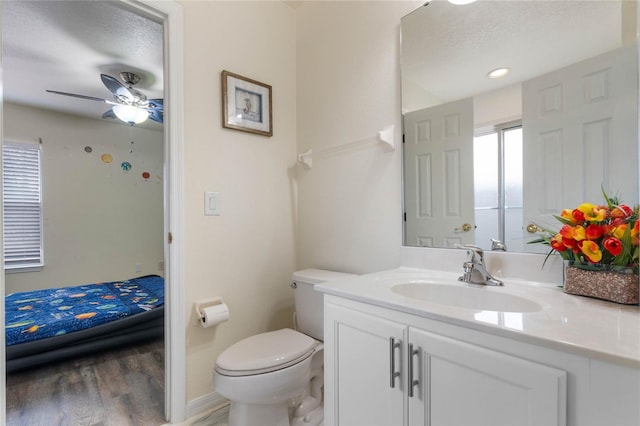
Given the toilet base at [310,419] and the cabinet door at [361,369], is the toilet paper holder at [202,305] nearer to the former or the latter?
the toilet base at [310,419]

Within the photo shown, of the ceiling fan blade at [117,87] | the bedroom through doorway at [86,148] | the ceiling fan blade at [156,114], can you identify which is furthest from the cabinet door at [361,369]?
the ceiling fan blade at [156,114]

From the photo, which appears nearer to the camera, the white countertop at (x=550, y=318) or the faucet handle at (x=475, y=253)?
the white countertop at (x=550, y=318)

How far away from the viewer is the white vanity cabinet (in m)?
0.64

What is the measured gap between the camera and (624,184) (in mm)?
926

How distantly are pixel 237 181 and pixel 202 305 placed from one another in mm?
702

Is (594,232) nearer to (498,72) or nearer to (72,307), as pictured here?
(498,72)

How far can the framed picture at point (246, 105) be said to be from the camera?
1.68m

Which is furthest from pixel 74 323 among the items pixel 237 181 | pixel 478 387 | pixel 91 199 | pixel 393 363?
pixel 478 387

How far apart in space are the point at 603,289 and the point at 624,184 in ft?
1.14

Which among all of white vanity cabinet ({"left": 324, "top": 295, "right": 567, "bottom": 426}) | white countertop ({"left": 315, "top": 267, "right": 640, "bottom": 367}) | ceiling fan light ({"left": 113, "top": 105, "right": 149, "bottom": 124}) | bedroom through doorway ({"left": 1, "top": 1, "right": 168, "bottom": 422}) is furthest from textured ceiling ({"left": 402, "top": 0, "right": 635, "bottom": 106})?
ceiling fan light ({"left": 113, "top": 105, "right": 149, "bottom": 124})

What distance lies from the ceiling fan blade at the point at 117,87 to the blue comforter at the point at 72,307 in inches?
71.6

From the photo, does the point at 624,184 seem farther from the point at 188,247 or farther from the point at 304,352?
the point at 188,247

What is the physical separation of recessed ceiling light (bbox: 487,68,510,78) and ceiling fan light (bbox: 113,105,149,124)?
111 inches

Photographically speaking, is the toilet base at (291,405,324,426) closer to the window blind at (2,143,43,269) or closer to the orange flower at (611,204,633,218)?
the orange flower at (611,204,633,218)
